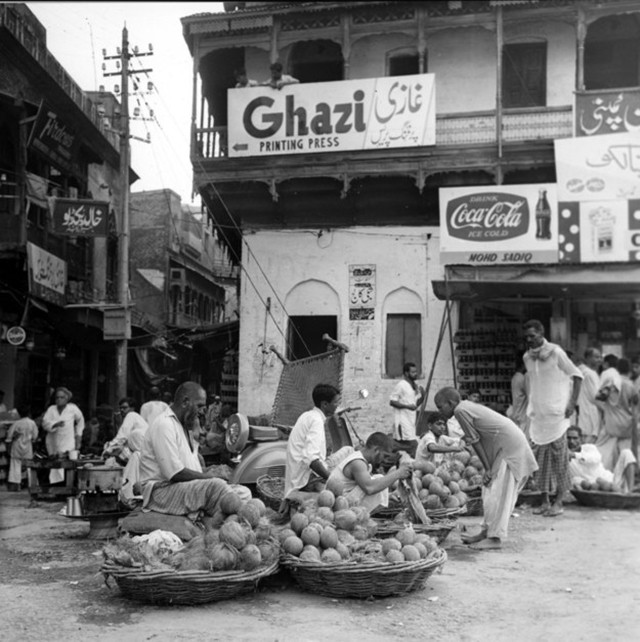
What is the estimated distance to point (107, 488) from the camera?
7898 millimetres

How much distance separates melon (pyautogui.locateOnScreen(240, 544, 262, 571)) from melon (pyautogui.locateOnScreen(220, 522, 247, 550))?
0.05m

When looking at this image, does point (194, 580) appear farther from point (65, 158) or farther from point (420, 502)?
point (65, 158)

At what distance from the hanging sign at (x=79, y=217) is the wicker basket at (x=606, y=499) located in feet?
33.6

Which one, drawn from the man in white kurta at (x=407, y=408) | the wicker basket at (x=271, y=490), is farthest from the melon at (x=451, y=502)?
the man in white kurta at (x=407, y=408)

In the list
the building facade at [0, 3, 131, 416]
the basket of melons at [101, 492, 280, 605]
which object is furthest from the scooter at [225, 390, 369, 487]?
the building facade at [0, 3, 131, 416]

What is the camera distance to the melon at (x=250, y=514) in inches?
199

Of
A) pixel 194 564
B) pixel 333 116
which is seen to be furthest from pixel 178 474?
pixel 333 116

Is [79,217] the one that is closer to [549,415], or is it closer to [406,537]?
[549,415]

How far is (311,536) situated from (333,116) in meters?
11.4

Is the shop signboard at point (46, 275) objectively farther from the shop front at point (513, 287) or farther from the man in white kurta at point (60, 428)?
the shop front at point (513, 287)

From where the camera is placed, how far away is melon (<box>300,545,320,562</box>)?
4.77 m

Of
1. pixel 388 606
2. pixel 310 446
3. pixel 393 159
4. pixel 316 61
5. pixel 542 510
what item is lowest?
pixel 542 510

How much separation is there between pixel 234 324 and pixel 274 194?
24.3 feet

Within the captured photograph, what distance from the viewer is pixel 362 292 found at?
50.5 feet
